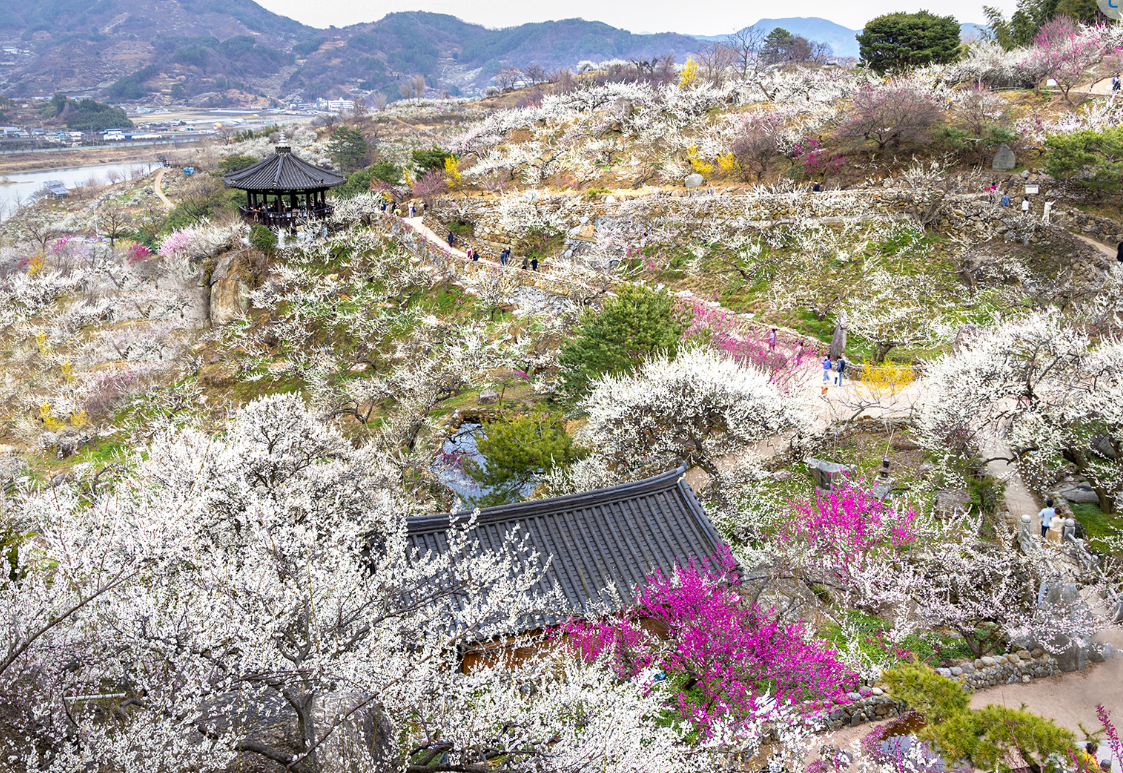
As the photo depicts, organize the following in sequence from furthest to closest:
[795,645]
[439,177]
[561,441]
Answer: [439,177]
[561,441]
[795,645]

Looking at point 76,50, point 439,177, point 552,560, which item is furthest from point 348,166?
point 76,50

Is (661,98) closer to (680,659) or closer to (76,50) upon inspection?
(680,659)

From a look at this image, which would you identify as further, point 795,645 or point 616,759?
point 795,645

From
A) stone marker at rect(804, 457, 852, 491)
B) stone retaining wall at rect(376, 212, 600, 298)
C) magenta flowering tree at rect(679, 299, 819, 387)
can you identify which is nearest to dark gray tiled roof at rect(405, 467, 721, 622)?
stone marker at rect(804, 457, 852, 491)

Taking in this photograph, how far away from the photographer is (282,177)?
29.7 m

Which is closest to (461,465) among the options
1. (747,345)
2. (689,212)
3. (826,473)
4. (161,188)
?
Answer: (826,473)

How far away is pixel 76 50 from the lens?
551ft

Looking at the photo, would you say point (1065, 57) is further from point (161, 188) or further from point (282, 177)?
point (161, 188)

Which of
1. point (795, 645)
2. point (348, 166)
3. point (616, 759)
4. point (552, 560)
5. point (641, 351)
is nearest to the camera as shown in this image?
point (616, 759)

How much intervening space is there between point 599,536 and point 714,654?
2.31 metres

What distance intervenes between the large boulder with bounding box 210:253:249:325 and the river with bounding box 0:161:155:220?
5873 centimetres

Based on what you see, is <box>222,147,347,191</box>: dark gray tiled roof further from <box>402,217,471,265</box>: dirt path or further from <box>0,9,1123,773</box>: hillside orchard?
<box>402,217,471,265</box>: dirt path

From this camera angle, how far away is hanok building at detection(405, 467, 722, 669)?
29.1 ft

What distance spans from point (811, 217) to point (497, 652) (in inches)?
905
